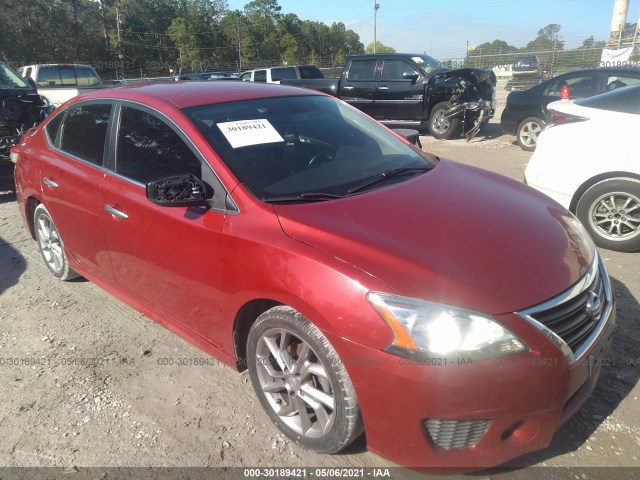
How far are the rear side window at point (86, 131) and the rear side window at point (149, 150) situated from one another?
251 millimetres

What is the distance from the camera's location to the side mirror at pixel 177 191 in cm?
243

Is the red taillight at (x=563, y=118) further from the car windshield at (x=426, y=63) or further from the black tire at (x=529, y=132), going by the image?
the car windshield at (x=426, y=63)

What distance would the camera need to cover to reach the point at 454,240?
2.19 metres

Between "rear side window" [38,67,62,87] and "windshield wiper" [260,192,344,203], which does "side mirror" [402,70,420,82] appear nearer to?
"rear side window" [38,67,62,87]

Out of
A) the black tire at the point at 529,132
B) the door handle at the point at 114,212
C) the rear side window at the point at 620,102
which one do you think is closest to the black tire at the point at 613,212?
the rear side window at the point at 620,102

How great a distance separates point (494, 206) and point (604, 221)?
251 centimetres

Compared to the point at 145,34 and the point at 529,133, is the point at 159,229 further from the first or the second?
the point at 145,34

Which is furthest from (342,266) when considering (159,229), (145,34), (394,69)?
(145,34)

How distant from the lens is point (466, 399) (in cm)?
184

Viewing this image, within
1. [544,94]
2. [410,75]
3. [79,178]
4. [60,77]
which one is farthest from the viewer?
[60,77]

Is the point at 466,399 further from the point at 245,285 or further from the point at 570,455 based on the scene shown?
the point at 245,285

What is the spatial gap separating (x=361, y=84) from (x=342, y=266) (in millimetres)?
11171

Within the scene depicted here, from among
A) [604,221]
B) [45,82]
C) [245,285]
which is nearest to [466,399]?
[245,285]

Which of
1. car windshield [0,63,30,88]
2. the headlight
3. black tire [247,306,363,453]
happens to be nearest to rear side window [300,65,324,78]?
car windshield [0,63,30,88]
